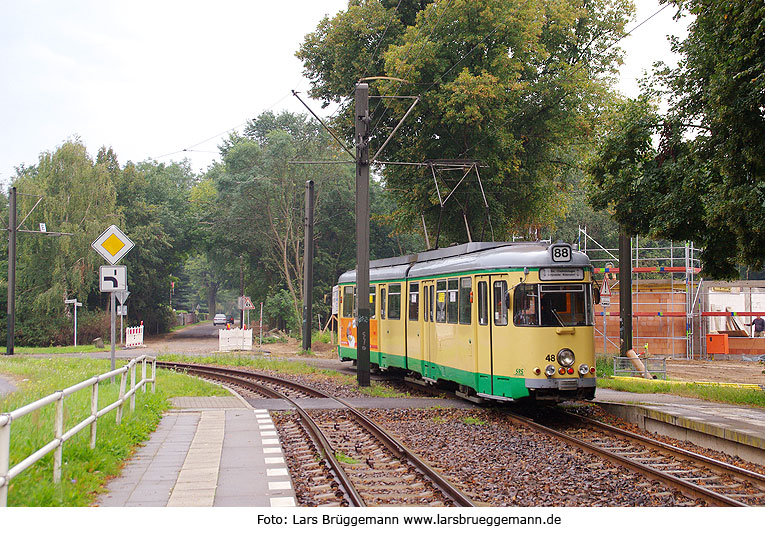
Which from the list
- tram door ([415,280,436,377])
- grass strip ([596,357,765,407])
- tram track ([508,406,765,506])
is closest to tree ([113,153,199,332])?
tram door ([415,280,436,377])

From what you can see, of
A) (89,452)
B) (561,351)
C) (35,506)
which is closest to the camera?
Answer: (35,506)

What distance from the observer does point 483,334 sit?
1470cm

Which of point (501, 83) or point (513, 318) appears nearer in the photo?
point (513, 318)

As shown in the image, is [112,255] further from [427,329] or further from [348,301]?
[348,301]

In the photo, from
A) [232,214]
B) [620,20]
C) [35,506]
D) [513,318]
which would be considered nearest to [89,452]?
[35,506]

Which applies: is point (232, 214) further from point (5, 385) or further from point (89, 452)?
point (89, 452)

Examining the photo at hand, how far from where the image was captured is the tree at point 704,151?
1182 centimetres

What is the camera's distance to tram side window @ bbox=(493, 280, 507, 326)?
14.2 metres

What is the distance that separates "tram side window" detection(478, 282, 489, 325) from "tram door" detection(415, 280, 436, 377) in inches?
114

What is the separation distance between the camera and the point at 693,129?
52.5 ft

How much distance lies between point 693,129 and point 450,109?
11.2 m

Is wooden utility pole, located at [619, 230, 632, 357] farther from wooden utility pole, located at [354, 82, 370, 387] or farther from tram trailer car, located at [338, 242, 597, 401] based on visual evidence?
wooden utility pole, located at [354, 82, 370, 387]

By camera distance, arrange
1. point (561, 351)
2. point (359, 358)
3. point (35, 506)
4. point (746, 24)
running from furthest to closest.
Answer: point (359, 358), point (561, 351), point (746, 24), point (35, 506)

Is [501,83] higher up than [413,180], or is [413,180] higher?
[501,83]
